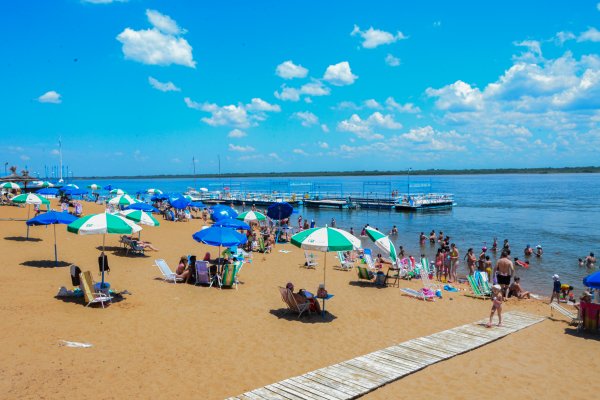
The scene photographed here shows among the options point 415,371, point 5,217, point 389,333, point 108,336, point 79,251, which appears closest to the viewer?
point 415,371

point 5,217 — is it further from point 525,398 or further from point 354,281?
point 525,398

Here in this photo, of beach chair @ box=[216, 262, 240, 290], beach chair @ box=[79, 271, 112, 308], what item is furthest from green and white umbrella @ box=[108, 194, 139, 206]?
beach chair @ box=[79, 271, 112, 308]

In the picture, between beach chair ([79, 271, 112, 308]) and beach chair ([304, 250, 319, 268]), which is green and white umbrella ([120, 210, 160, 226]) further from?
beach chair ([304, 250, 319, 268])

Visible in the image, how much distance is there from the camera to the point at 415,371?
6.79m

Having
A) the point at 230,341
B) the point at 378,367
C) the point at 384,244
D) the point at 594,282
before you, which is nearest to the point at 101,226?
the point at 230,341

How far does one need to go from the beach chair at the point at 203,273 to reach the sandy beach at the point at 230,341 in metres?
0.44

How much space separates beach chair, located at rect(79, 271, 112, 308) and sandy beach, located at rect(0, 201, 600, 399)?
0.69 feet

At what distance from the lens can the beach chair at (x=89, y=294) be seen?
29.0ft

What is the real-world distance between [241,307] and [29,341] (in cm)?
429

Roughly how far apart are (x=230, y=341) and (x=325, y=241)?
111 inches

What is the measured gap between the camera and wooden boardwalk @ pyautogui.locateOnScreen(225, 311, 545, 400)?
588 cm

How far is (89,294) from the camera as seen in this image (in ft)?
29.1

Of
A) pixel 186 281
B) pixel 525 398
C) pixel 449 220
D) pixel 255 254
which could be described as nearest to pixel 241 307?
pixel 186 281

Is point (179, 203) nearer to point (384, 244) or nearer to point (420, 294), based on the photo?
point (384, 244)
